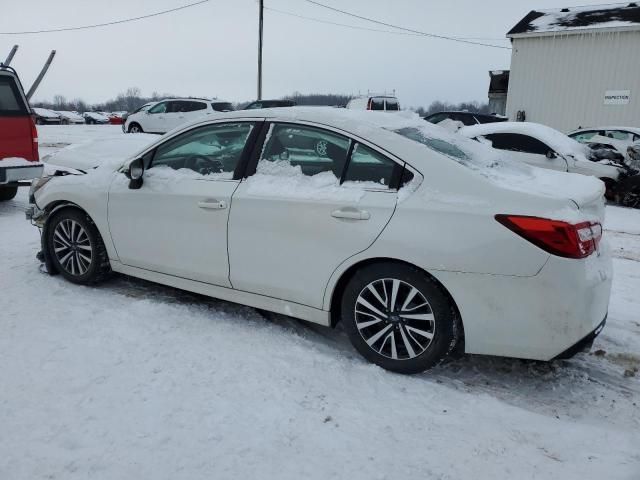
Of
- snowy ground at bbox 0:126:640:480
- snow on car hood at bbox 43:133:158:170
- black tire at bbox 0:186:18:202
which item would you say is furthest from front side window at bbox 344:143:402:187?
black tire at bbox 0:186:18:202

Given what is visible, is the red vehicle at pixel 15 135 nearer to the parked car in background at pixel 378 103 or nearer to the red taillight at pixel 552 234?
the red taillight at pixel 552 234

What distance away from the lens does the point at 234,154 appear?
3828 mm

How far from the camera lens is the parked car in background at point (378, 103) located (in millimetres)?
22594

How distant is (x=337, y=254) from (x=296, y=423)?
40.1 inches

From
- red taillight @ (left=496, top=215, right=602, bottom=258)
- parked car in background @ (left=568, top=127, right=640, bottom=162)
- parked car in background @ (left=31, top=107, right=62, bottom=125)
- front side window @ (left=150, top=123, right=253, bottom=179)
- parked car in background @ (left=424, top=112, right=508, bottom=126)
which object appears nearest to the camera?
red taillight @ (left=496, top=215, right=602, bottom=258)

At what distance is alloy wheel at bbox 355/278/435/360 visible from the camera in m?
3.11

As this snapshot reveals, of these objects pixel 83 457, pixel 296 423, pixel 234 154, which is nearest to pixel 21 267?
pixel 234 154

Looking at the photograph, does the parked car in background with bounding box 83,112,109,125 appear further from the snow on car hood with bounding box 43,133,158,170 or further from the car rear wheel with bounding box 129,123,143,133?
the snow on car hood with bounding box 43,133,158,170

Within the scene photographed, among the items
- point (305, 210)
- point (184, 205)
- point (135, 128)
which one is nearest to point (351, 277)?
point (305, 210)

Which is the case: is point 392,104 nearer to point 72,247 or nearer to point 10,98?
point 10,98

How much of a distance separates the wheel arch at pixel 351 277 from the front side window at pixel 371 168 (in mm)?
468

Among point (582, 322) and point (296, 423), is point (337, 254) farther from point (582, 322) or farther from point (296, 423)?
point (582, 322)

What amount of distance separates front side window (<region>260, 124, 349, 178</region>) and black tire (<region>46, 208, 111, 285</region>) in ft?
5.74

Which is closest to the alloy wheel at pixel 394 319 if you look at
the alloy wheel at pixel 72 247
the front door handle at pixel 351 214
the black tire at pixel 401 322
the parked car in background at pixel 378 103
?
the black tire at pixel 401 322
